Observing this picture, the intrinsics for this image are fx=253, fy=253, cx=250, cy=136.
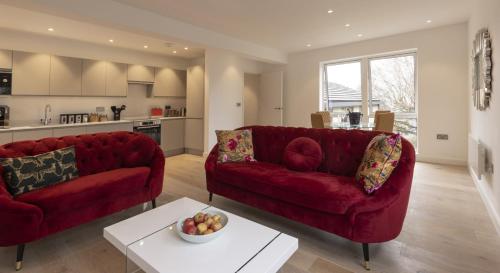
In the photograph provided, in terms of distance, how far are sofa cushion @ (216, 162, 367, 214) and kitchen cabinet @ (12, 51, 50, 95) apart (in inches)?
156

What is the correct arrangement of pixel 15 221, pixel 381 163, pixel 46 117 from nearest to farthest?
pixel 15 221
pixel 381 163
pixel 46 117

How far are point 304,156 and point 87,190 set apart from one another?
202 centimetres

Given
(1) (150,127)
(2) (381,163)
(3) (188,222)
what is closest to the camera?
(3) (188,222)

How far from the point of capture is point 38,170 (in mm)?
2172

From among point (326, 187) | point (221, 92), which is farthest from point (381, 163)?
point (221, 92)

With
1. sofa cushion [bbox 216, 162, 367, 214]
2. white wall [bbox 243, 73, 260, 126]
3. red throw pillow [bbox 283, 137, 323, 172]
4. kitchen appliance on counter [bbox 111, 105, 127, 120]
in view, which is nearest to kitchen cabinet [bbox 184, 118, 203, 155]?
kitchen appliance on counter [bbox 111, 105, 127, 120]

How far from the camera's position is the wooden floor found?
185 cm

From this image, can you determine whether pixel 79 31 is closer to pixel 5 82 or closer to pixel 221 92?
pixel 5 82

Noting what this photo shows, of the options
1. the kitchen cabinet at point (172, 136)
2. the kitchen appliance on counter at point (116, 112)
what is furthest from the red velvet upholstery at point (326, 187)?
the kitchen appliance on counter at point (116, 112)

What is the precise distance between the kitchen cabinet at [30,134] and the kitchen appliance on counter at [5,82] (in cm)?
82

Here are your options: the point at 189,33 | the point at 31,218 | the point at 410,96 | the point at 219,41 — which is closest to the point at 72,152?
the point at 31,218

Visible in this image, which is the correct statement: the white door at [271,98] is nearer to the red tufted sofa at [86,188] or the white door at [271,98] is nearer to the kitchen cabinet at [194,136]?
the kitchen cabinet at [194,136]

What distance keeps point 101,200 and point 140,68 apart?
171 inches

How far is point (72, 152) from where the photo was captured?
2.50 m
